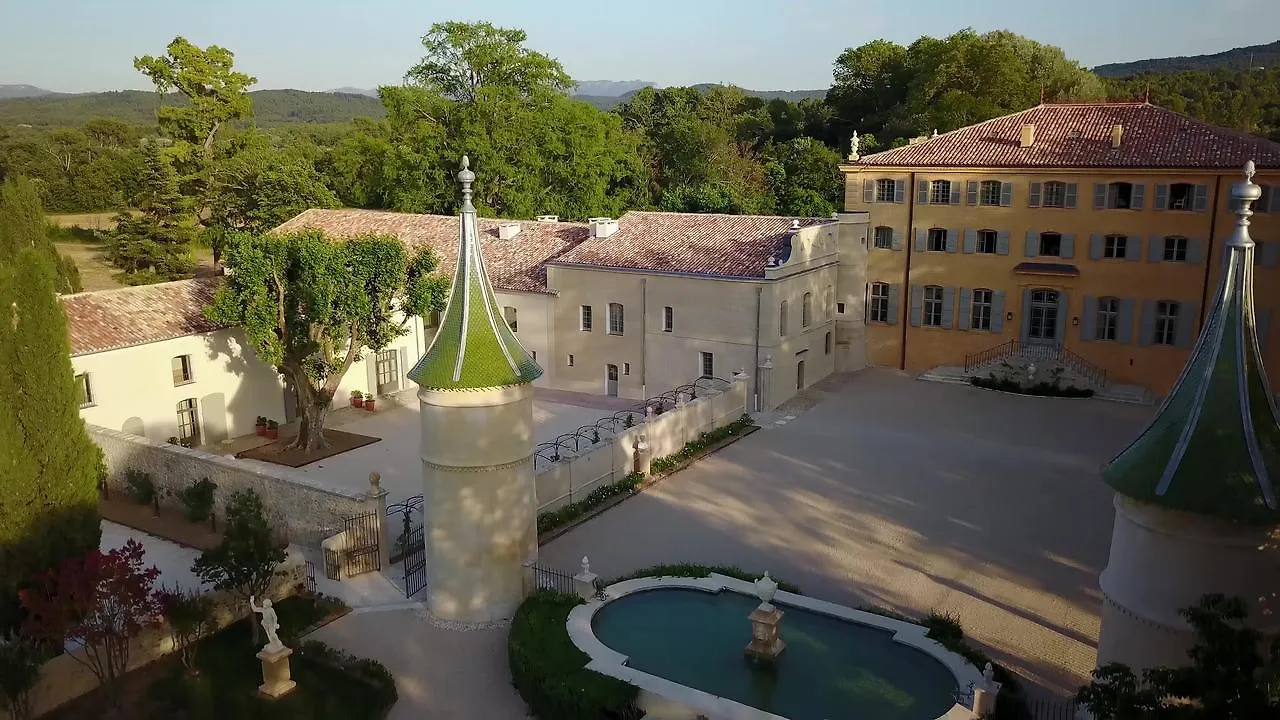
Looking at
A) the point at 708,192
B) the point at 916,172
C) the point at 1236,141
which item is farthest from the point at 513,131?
the point at 1236,141

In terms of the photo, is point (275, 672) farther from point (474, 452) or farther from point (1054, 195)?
point (1054, 195)

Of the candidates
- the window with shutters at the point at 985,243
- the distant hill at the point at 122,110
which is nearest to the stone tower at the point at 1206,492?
the window with shutters at the point at 985,243

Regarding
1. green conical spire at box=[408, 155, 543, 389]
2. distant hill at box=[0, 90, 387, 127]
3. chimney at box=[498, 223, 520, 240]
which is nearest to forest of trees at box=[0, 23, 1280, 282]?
chimney at box=[498, 223, 520, 240]

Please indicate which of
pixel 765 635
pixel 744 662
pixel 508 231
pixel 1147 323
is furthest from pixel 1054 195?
pixel 744 662

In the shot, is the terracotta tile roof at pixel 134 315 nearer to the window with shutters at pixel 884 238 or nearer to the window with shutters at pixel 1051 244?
the window with shutters at pixel 884 238

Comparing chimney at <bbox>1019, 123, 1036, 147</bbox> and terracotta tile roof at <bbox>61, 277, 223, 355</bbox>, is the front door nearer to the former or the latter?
terracotta tile roof at <bbox>61, 277, 223, 355</bbox>

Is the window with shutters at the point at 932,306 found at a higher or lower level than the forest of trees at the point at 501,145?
lower
